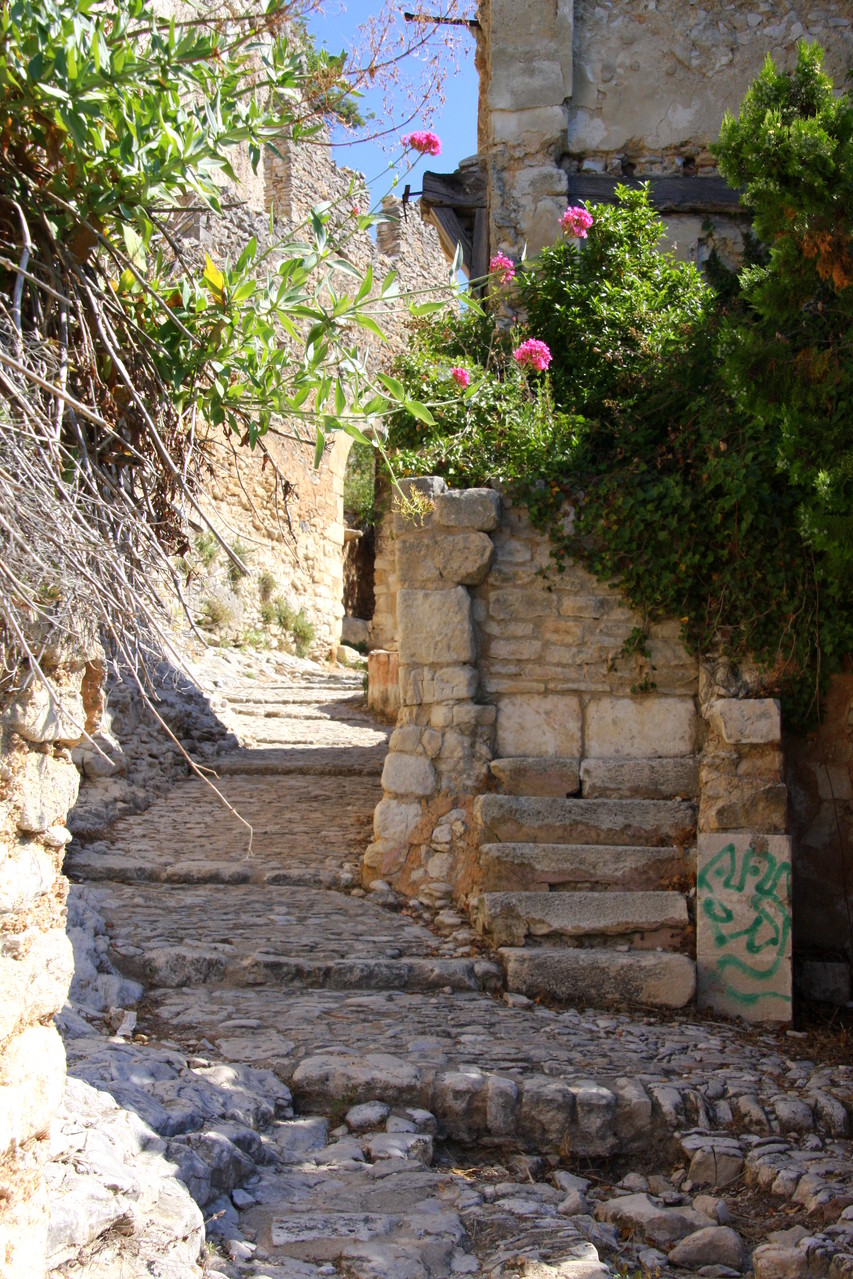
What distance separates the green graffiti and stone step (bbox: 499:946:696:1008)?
0.22 metres

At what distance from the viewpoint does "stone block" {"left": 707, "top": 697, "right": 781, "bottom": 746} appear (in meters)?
5.27

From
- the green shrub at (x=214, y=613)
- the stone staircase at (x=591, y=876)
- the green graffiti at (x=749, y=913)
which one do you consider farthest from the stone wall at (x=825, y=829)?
the green shrub at (x=214, y=613)

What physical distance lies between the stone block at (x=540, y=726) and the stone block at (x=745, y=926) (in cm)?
86

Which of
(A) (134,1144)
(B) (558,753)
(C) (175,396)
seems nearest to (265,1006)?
(A) (134,1144)

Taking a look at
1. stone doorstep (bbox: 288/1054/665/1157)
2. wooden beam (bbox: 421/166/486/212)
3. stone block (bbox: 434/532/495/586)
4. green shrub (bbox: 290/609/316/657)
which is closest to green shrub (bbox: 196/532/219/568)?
green shrub (bbox: 290/609/316/657)

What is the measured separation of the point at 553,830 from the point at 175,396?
3.54 meters

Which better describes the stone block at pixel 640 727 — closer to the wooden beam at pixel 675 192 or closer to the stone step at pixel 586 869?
the stone step at pixel 586 869

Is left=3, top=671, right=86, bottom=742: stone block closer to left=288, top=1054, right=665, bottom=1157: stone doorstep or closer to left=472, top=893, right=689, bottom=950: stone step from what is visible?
left=288, top=1054, right=665, bottom=1157: stone doorstep

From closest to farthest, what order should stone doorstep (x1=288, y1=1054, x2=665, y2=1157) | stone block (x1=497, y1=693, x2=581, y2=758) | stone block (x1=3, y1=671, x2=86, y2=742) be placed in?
stone block (x1=3, y1=671, x2=86, y2=742) < stone doorstep (x1=288, y1=1054, x2=665, y2=1157) < stone block (x1=497, y1=693, x2=581, y2=758)

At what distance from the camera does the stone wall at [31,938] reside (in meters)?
2.29

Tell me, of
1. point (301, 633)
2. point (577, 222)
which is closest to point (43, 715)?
point (577, 222)

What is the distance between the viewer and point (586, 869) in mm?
5316

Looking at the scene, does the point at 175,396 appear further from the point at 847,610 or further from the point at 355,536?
the point at 355,536

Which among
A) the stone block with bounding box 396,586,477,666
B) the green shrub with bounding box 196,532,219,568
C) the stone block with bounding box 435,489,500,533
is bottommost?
the stone block with bounding box 396,586,477,666
